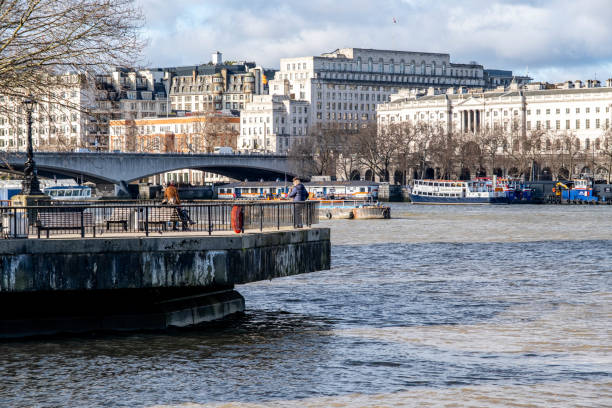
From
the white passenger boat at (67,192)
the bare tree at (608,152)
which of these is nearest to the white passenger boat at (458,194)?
the bare tree at (608,152)

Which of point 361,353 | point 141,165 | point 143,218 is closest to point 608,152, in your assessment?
point 141,165

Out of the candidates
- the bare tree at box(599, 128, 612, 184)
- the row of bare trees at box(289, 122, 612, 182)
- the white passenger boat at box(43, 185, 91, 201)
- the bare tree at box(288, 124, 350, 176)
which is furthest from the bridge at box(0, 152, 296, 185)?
the bare tree at box(599, 128, 612, 184)

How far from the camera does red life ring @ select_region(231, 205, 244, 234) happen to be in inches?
1059

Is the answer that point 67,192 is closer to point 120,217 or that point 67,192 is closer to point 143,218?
point 120,217

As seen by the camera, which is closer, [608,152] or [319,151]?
[608,152]

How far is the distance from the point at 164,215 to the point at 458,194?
11766cm

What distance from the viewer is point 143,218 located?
90.4 feet

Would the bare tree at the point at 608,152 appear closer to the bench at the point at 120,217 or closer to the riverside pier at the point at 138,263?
the riverside pier at the point at 138,263

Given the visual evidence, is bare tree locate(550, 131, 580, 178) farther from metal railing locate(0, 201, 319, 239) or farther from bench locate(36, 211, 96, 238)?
bench locate(36, 211, 96, 238)

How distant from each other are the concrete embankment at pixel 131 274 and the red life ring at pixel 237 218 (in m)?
0.49

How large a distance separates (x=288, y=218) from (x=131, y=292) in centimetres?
456

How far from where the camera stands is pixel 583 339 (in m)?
28.3

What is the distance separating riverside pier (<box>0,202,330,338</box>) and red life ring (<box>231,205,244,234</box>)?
0.18 metres

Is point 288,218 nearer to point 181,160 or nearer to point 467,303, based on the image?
point 467,303
